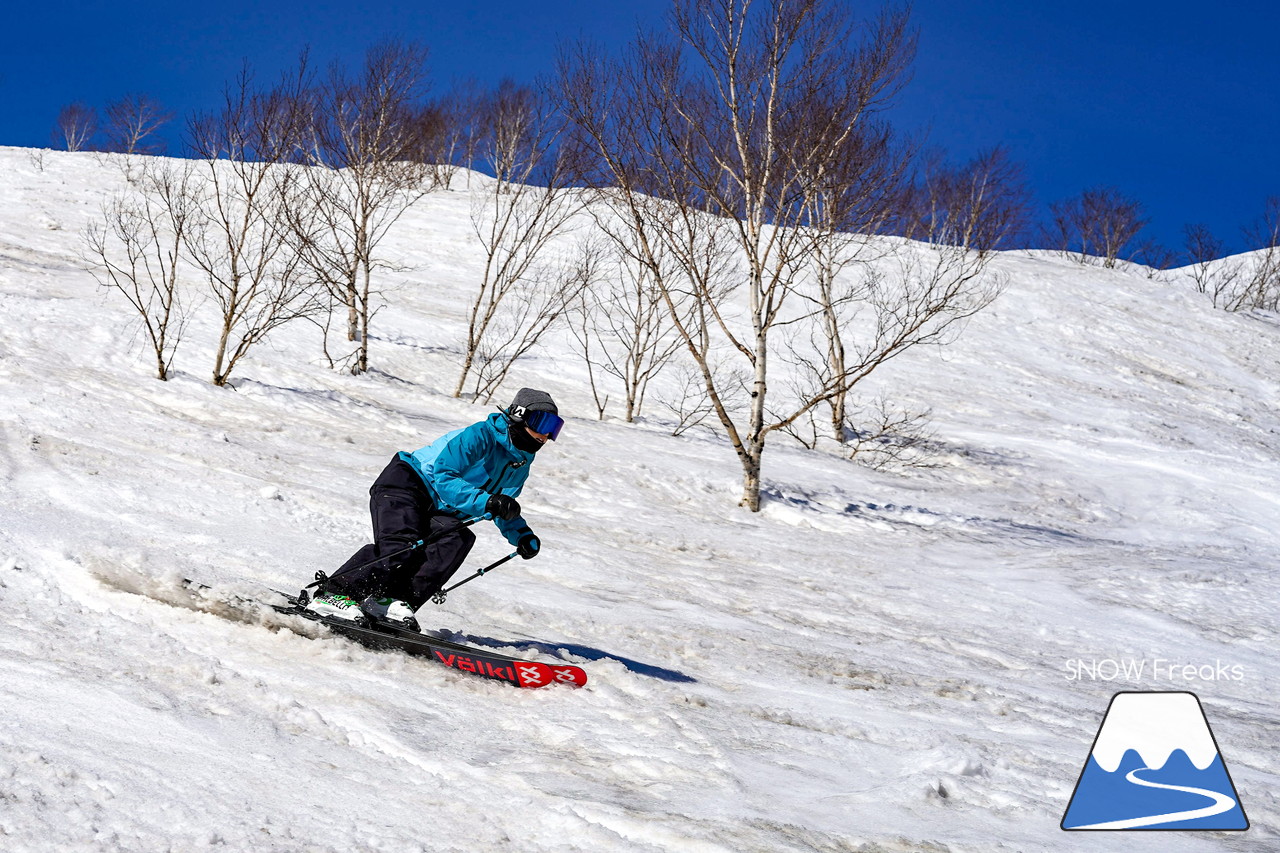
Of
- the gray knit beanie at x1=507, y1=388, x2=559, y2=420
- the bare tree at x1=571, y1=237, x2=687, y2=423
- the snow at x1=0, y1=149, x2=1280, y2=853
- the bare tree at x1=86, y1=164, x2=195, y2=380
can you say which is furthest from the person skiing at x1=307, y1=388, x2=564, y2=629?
the bare tree at x1=571, y1=237, x2=687, y2=423

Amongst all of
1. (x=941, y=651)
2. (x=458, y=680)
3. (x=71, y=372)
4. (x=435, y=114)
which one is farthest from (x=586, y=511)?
(x=435, y=114)

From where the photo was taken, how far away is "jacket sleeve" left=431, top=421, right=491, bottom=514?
4.59 meters

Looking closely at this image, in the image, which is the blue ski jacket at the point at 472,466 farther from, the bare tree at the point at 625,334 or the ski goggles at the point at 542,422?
the bare tree at the point at 625,334

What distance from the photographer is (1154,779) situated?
3863 mm

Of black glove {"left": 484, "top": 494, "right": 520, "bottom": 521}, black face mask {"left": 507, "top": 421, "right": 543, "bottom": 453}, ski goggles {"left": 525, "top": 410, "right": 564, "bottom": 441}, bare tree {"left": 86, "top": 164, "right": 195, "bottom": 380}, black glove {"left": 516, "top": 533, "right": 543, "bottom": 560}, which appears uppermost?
bare tree {"left": 86, "top": 164, "right": 195, "bottom": 380}

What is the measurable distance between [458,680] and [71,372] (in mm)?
10123

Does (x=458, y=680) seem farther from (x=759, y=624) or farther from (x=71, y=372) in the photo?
(x=71, y=372)

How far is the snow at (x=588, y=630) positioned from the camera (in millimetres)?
2965

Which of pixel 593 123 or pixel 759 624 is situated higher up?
pixel 593 123

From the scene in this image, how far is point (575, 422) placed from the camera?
1612 centimetres

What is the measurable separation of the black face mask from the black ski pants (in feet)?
1.70
